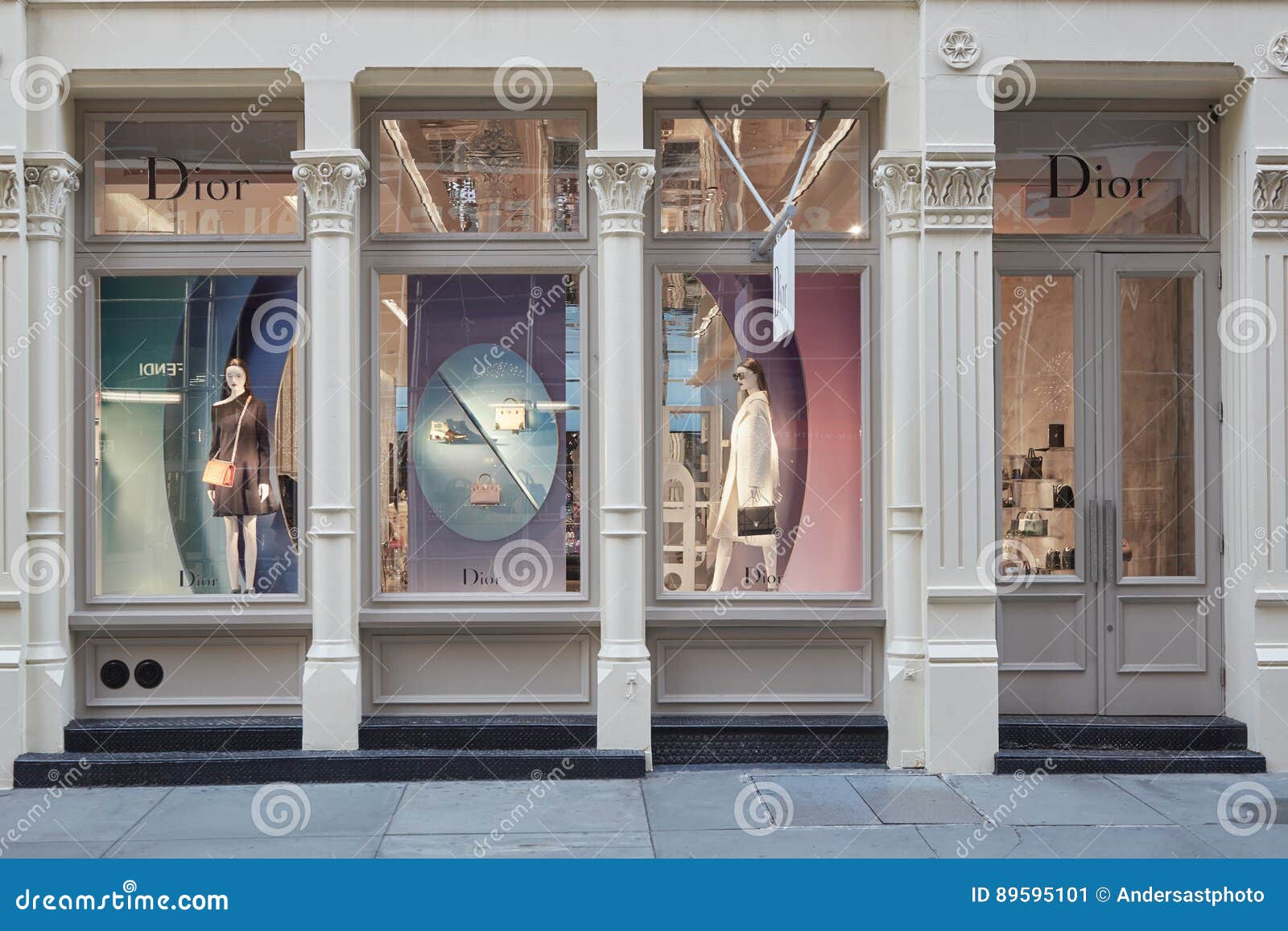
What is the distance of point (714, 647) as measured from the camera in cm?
908

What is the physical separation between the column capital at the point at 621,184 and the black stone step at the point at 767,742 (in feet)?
11.8

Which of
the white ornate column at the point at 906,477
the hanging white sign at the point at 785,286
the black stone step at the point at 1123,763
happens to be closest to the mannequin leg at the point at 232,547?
the hanging white sign at the point at 785,286

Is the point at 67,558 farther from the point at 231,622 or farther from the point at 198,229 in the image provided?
the point at 198,229

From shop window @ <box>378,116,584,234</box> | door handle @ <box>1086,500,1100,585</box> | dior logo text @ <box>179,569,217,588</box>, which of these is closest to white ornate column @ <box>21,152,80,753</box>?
dior logo text @ <box>179,569,217,588</box>

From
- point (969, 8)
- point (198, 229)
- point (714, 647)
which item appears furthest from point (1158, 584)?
point (198, 229)

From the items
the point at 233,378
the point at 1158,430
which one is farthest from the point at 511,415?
the point at 1158,430

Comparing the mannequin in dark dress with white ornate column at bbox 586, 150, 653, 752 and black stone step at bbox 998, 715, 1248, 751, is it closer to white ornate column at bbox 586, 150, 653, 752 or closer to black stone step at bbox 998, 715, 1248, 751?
white ornate column at bbox 586, 150, 653, 752

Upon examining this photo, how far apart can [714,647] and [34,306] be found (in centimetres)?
543


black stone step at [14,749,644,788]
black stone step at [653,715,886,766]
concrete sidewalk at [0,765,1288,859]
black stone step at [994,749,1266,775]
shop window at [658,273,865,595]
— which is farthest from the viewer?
shop window at [658,273,865,595]

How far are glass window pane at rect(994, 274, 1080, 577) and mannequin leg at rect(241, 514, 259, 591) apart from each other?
5.57 m

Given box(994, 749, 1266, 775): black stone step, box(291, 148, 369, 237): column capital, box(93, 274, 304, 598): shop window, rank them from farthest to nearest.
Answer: box(93, 274, 304, 598): shop window, box(291, 148, 369, 237): column capital, box(994, 749, 1266, 775): black stone step

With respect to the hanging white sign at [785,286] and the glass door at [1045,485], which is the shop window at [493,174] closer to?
the hanging white sign at [785,286]

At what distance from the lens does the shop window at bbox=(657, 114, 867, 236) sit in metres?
9.20

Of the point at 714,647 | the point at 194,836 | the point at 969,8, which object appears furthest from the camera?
the point at 714,647
